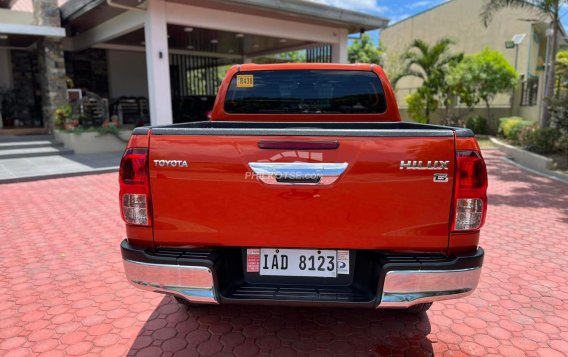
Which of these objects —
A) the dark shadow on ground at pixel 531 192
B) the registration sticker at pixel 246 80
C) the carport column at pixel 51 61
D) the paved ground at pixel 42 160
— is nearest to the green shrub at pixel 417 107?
the dark shadow on ground at pixel 531 192

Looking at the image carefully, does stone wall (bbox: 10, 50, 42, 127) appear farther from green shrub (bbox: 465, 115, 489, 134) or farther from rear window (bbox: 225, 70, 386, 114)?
green shrub (bbox: 465, 115, 489, 134)

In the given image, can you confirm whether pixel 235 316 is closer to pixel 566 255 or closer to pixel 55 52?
pixel 566 255

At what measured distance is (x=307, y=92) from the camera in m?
3.82

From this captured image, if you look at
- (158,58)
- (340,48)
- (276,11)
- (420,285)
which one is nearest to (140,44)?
(158,58)

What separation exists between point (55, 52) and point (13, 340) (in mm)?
12626

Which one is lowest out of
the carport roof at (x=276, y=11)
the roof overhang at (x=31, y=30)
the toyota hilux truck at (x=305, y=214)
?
the toyota hilux truck at (x=305, y=214)

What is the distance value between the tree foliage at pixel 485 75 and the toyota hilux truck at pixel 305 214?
17019 mm

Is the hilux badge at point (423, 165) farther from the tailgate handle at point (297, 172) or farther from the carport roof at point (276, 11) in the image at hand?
the carport roof at point (276, 11)

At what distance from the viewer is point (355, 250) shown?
7.52 feet

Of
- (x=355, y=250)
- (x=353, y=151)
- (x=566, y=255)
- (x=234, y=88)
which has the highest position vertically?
(x=234, y=88)

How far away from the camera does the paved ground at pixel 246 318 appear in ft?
8.83

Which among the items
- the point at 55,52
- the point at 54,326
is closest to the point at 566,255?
the point at 54,326

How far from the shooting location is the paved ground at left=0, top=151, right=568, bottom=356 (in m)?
2.69

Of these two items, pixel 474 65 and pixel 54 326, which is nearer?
pixel 54 326
